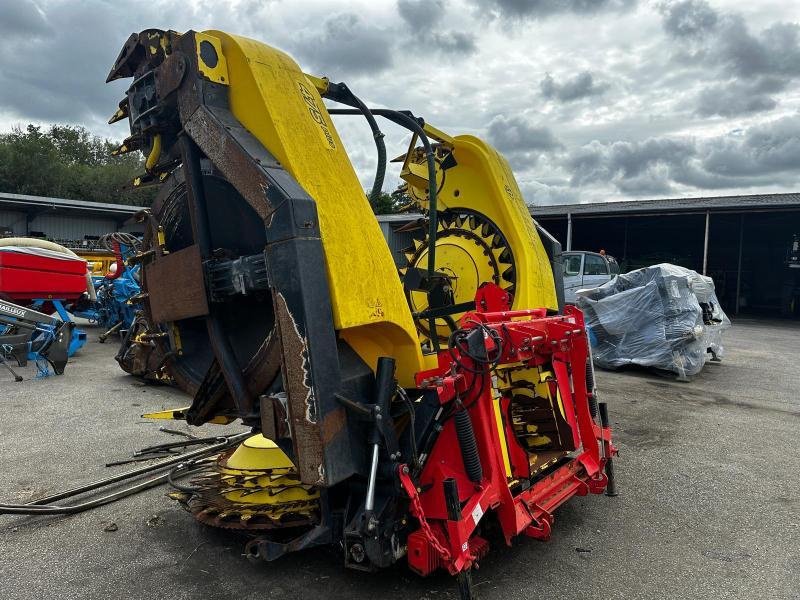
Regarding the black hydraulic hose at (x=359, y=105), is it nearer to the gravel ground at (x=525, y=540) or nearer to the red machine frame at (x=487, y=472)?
the red machine frame at (x=487, y=472)

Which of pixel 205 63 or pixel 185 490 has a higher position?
pixel 205 63

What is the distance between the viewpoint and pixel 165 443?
4.48 m

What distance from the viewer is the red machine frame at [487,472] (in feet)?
7.07

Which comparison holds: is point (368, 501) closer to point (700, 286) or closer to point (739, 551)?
point (739, 551)

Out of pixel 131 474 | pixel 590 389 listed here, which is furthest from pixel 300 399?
pixel 131 474

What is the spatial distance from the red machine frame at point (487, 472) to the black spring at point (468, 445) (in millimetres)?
57

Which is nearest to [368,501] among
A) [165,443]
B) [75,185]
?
[165,443]

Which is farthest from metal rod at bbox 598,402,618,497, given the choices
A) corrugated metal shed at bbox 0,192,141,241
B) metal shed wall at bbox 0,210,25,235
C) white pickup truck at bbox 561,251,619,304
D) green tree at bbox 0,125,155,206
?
green tree at bbox 0,125,155,206

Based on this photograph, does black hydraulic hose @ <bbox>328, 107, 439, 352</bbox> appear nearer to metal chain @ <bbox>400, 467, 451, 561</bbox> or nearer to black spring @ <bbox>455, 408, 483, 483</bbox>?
black spring @ <bbox>455, 408, 483, 483</bbox>

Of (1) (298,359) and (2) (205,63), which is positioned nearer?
(1) (298,359)

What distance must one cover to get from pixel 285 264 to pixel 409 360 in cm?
71

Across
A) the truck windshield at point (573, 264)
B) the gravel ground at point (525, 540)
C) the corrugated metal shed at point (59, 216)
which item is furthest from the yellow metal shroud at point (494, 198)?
the corrugated metal shed at point (59, 216)

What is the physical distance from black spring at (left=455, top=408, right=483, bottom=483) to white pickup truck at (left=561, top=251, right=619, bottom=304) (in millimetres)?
10904

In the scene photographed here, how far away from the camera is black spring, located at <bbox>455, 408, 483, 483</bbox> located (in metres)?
→ 2.26
